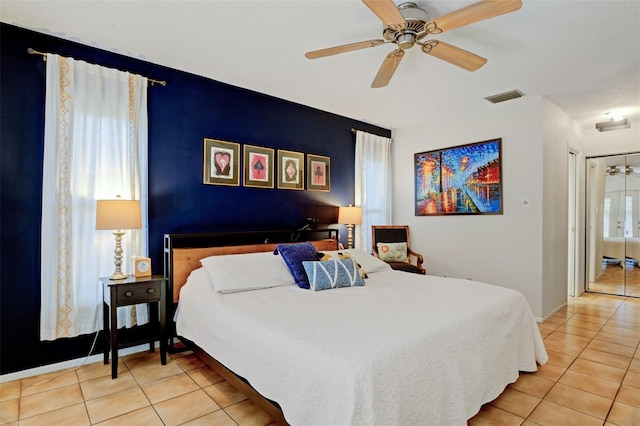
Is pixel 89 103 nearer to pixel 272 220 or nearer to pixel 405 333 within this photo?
pixel 272 220

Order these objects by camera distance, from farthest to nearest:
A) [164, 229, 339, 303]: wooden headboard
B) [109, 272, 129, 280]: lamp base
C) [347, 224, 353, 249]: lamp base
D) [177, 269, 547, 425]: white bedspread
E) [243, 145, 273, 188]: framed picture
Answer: [347, 224, 353, 249]: lamp base, [243, 145, 273, 188]: framed picture, [164, 229, 339, 303]: wooden headboard, [109, 272, 129, 280]: lamp base, [177, 269, 547, 425]: white bedspread

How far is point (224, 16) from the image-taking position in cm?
237

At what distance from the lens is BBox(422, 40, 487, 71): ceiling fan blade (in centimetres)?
230

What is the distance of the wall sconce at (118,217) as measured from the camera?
2.59 m

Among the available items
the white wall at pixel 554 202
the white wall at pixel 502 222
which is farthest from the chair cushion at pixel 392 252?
the white wall at pixel 554 202

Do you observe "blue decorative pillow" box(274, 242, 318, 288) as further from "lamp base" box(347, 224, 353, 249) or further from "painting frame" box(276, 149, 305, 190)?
"lamp base" box(347, 224, 353, 249)

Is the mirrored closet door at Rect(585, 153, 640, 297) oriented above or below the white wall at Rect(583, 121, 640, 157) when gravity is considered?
below

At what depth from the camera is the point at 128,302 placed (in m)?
2.62

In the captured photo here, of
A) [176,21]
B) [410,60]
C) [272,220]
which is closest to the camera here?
[176,21]

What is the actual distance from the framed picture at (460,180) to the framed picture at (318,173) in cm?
151

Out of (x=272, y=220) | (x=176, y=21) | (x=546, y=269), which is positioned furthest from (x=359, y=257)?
(x=176, y=21)

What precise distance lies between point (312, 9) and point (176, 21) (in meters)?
0.98

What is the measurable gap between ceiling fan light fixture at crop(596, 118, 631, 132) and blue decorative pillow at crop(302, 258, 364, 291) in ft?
14.5

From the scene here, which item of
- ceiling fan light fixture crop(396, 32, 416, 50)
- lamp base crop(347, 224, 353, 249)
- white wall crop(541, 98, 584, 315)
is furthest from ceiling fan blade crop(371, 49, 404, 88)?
white wall crop(541, 98, 584, 315)
